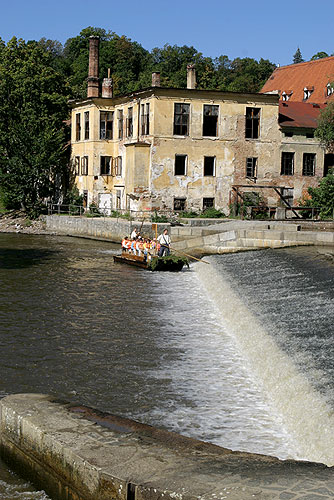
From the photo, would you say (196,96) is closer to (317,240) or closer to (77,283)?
(317,240)

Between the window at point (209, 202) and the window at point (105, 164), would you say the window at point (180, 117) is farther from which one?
the window at point (105, 164)

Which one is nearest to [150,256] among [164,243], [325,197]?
[164,243]

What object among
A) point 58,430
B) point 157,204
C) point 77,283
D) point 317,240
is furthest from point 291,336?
point 157,204

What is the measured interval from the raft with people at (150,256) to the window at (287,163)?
1712 cm

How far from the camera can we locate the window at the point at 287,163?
152 ft

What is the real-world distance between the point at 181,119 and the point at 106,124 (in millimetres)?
7984

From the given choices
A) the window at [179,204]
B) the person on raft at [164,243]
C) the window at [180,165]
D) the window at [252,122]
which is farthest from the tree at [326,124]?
the person on raft at [164,243]

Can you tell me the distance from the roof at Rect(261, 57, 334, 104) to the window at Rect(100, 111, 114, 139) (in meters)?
19.2

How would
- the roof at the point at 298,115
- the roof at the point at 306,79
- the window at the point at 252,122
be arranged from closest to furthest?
the window at the point at 252,122
the roof at the point at 298,115
the roof at the point at 306,79

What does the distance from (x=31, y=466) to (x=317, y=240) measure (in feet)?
83.2

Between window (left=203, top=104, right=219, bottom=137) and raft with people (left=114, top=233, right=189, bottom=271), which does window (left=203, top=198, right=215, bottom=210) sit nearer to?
window (left=203, top=104, right=219, bottom=137)

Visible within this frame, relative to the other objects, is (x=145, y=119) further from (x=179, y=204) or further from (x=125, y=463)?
(x=125, y=463)

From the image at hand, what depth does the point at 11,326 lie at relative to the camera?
17859mm

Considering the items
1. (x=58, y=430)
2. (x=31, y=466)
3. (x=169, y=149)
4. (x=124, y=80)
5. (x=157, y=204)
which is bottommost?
(x=31, y=466)
